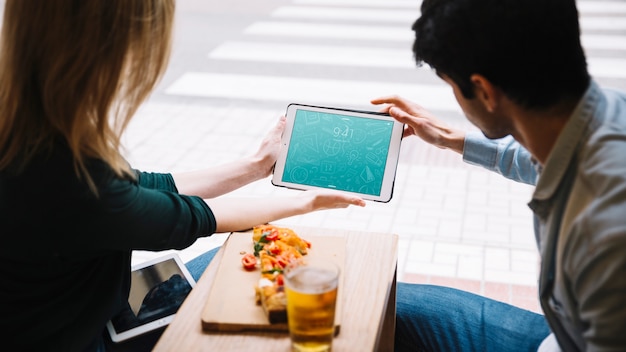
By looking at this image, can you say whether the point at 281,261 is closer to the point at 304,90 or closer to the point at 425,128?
the point at 425,128

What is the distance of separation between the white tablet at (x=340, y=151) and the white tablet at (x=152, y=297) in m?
0.35

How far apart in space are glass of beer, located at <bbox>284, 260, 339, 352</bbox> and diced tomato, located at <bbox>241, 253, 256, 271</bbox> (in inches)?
9.9

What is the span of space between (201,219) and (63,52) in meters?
0.43

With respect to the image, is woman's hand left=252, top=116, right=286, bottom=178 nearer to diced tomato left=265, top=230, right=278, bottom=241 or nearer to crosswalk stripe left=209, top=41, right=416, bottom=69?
diced tomato left=265, top=230, right=278, bottom=241

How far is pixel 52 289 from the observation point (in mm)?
1356

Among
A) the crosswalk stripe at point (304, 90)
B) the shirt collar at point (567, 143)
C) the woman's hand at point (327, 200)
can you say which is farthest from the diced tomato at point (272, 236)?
the crosswalk stripe at point (304, 90)

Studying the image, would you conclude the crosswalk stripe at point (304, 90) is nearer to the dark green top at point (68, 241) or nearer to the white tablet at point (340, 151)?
the white tablet at point (340, 151)

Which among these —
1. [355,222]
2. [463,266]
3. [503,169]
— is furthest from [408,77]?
[503,169]

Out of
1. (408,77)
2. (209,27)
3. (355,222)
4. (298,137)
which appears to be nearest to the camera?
(298,137)

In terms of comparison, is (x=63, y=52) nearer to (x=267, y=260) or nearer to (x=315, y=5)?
(x=267, y=260)

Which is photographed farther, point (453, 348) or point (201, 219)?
point (453, 348)

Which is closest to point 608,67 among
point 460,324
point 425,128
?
point 425,128

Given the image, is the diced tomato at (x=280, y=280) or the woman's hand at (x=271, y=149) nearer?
the diced tomato at (x=280, y=280)

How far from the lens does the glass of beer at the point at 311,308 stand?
115 centimetres
